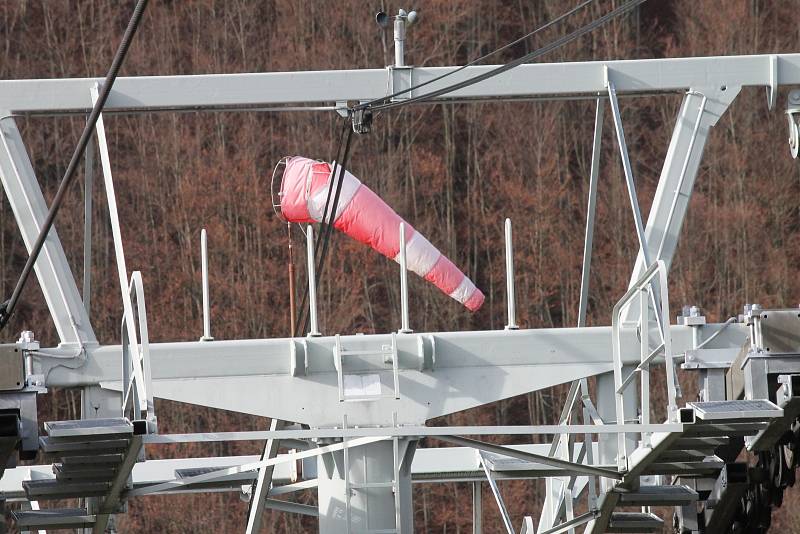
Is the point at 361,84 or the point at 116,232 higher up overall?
the point at 361,84

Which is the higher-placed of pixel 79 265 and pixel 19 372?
pixel 79 265

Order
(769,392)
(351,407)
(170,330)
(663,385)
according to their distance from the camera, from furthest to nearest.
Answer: (170,330), (663,385), (351,407), (769,392)

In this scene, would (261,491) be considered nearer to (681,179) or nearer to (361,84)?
(361,84)

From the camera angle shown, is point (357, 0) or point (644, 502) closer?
point (644, 502)

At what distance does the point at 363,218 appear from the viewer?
50.5ft

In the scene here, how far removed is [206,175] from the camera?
39812 mm

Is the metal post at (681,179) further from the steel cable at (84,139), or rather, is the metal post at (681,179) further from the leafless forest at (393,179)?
the leafless forest at (393,179)

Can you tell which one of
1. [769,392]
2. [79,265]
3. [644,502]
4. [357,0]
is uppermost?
[357,0]

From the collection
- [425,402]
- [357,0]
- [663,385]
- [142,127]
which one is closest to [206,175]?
[142,127]

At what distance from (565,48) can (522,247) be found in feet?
15.9

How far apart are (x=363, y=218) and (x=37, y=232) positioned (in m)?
3.33

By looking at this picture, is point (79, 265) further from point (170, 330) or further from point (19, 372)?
point (19, 372)

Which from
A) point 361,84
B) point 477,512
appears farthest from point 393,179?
point 361,84

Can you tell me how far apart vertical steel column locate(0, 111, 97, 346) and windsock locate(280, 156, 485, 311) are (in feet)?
9.70
